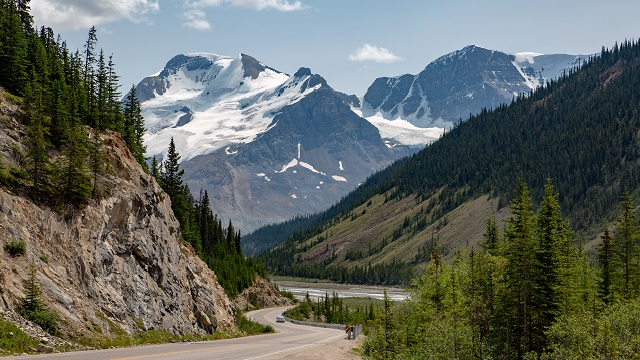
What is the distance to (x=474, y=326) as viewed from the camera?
148 ft

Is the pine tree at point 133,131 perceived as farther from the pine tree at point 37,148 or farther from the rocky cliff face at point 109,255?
the pine tree at point 37,148

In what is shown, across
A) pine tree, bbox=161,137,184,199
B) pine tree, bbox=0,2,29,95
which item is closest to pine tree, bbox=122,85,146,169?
pine tree, bbox=161,137,184,199

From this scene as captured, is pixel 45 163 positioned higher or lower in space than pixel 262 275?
higher

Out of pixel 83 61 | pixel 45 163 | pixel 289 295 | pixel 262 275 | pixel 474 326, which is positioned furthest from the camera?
pixel 289 295

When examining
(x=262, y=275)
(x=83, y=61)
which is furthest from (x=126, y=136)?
(x=262, y=275)

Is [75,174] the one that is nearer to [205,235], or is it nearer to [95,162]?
[95,162]

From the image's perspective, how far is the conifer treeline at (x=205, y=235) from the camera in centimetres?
8669

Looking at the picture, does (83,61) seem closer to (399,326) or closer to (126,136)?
(126,136)

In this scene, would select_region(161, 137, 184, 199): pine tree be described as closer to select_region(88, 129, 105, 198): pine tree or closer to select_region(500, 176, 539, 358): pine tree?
select_region(88, 129, 105, 198): pine tree

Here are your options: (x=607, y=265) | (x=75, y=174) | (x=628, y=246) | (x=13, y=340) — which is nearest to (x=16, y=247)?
(x=75, y=174)

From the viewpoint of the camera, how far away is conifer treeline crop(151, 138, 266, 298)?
8669 centimetres

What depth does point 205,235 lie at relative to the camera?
119438 millimetres

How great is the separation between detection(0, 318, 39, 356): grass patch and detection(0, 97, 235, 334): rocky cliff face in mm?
2189

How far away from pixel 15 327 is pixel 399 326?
32569 mm
